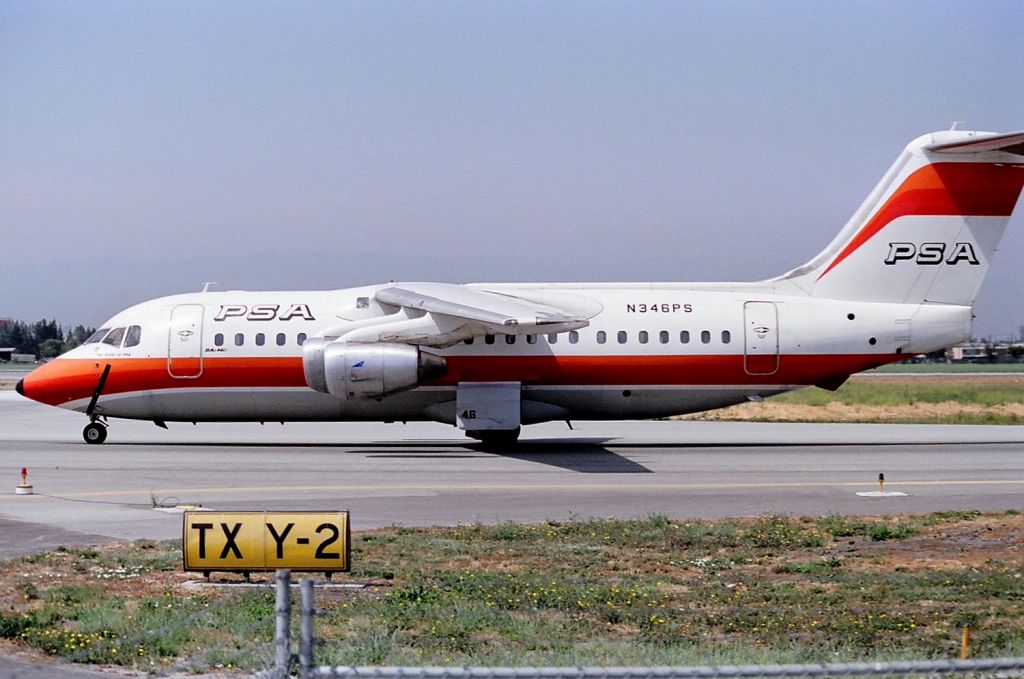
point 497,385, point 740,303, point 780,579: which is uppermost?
point 740,303

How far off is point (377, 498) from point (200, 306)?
1141cm

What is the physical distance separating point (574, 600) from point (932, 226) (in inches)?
805

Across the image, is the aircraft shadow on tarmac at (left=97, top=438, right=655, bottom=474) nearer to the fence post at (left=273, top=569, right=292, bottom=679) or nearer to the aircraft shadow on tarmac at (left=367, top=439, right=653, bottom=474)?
the aircraft shadow on tarmac at (left=367, top=439, right=653, bottom=474)

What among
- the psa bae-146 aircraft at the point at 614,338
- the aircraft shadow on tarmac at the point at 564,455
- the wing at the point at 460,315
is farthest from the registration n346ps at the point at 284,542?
the psa bae-146 aircraft at the point at 614,338

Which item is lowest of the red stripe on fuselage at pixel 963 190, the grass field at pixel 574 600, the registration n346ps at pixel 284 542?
the grass field at pixel 574 600

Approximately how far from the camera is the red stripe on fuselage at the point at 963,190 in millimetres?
28219

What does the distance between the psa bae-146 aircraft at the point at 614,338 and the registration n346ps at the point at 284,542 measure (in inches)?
695

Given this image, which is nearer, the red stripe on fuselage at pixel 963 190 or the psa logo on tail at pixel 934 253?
the red stripe on fuselage at pixel 963 190

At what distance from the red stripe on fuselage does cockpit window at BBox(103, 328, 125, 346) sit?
1883cm

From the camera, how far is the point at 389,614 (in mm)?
10453

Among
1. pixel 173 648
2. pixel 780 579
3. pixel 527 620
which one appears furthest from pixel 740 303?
pixel 173 648

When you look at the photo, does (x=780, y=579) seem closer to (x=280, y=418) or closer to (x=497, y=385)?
(x=497, y=385)

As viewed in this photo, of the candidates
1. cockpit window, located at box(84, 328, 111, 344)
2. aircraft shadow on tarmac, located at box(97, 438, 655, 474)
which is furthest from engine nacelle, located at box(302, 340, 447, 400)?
cockpit window, located at box(84, 328, 111, 344)

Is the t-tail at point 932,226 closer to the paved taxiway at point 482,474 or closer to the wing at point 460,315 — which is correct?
the paved taxiway at point 482,474
